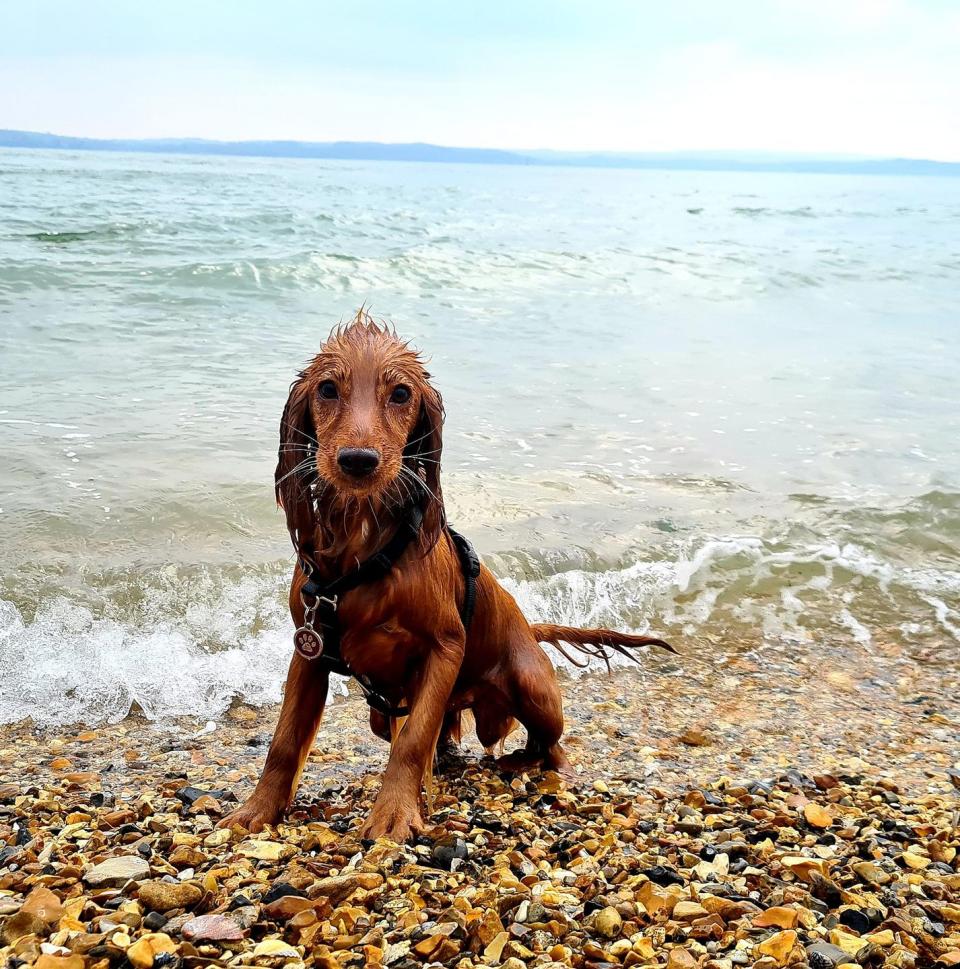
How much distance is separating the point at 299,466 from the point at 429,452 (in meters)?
0.41

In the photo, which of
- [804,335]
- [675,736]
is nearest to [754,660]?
[675,736]

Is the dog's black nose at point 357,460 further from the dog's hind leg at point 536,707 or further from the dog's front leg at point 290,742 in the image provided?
the dog's hind leg at point 536,707

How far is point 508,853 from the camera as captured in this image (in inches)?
129

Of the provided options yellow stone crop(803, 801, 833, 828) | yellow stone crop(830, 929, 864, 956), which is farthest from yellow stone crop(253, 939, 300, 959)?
yellow stone crop(803, 801, 833, 828)

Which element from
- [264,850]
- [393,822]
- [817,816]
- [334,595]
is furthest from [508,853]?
[817,816]

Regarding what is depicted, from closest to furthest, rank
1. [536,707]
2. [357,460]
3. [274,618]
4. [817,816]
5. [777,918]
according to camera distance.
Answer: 1. [777,918]
2. [357,460]
3. [817,816]
4. [536,707]
5. [274,618]

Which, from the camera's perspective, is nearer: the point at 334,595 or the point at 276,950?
the point at 276,950

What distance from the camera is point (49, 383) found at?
1064 centimetres

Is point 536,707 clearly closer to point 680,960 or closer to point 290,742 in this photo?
point 290,742

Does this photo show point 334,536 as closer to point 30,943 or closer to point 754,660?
point 30,943

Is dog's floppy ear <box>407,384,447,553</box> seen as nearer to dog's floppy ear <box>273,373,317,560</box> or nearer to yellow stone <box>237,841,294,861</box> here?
dog's floppy ear <box>273,373,317,560</box>

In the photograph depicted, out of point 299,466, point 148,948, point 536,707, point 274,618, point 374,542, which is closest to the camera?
point 148,948

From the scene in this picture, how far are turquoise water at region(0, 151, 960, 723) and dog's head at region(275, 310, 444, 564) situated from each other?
2.26 metres

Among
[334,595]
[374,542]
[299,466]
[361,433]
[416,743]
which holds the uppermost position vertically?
[361,433]
